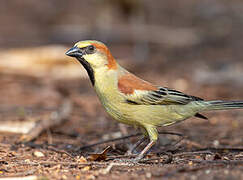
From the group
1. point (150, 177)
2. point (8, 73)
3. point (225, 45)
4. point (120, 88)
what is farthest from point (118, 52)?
point (150, 177)

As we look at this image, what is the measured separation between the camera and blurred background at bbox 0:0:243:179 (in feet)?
23.6

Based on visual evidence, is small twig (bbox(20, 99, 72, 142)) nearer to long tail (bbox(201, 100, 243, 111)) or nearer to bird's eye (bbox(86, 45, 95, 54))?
bird's eye (bbox(86, 45, 95, 54))

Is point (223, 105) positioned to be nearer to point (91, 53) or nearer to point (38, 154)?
point (91, 53)

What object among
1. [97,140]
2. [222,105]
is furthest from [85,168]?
[97,140]

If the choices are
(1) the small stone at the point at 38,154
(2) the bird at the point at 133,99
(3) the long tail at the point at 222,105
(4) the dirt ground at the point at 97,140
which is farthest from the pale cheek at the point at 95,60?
(3) the long tail at the point at 222,105

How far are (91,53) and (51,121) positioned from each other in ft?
6.42

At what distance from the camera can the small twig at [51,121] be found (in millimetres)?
6035

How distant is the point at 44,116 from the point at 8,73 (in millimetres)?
3855

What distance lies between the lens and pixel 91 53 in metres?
5.14

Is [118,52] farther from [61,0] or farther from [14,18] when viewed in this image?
[61,0]

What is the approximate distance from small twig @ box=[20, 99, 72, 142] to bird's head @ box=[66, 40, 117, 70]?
150 centimetres

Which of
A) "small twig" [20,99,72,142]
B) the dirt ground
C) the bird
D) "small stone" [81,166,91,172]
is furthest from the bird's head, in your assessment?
"small twig" [20,99,72,142]

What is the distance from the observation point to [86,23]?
1961cm

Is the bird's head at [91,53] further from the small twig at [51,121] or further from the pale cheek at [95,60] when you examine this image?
the small twig at [51,121]
